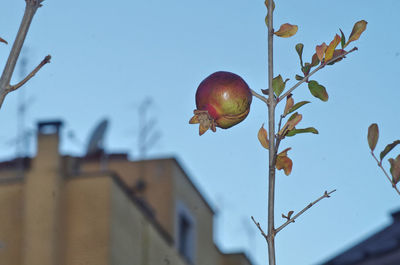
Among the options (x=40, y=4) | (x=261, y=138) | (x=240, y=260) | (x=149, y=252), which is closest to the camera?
(x=40, y=4)

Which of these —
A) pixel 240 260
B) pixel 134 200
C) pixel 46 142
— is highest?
pixel 46 142

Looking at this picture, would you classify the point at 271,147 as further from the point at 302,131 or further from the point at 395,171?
the point at 395,171

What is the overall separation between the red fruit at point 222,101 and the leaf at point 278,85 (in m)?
0.05

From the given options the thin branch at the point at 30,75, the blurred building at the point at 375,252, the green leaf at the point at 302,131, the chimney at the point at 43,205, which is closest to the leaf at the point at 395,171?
Result: the green leaf at the point at 302,131

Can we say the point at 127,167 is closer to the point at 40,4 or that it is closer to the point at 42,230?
the point at 42,230

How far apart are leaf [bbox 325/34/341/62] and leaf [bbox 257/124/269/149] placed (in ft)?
0.63

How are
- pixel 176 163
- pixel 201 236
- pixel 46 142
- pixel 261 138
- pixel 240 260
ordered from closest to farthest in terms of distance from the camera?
pixel 261 138 → pixel 46 142 → pixel 176 163 → pixel 201 236 → pixel 240 260

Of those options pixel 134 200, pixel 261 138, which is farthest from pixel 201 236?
pixel 261 138

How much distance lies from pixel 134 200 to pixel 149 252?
51.0 inches

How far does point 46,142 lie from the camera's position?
47.6ft

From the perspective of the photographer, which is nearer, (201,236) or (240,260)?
(201,236)

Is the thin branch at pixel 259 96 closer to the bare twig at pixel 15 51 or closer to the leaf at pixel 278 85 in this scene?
the leaf at pixel 278 85

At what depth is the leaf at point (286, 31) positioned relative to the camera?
1.98 m

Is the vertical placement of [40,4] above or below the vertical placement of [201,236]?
above
